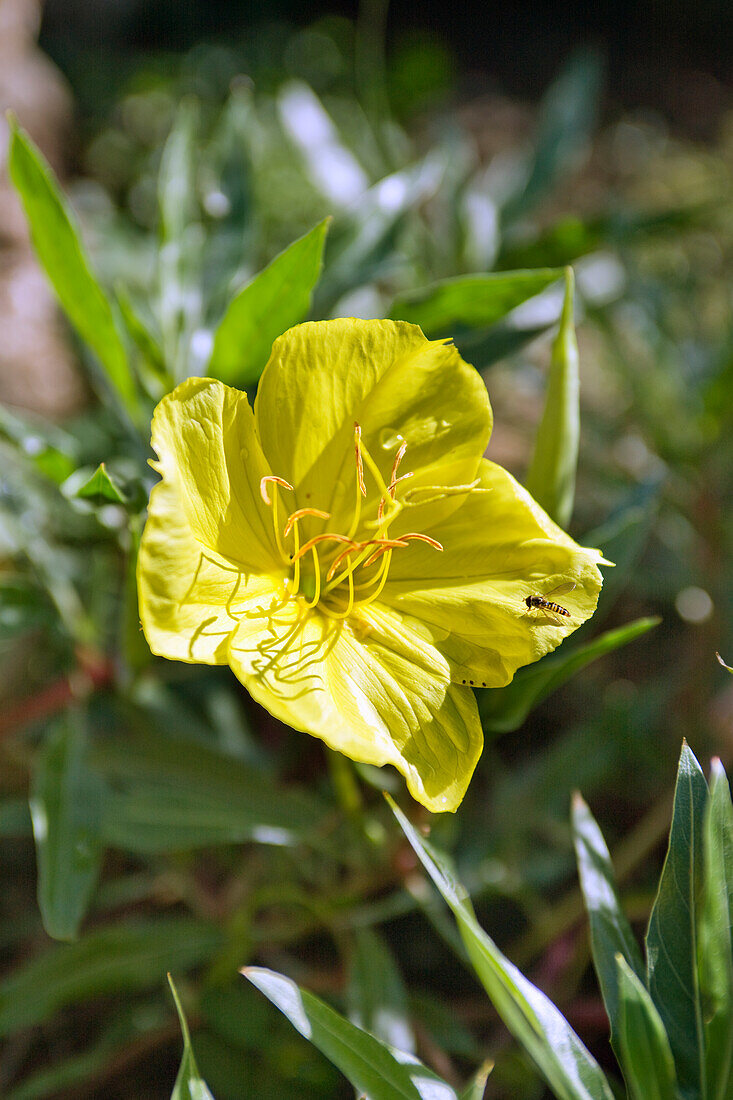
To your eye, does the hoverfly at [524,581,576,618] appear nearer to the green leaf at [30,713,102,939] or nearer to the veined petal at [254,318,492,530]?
the veined petal at [254,318,492,530]

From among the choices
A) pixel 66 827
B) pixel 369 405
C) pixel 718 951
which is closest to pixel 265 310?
pixel 369 405

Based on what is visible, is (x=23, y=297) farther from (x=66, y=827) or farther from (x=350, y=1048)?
(x=350, y=1048)

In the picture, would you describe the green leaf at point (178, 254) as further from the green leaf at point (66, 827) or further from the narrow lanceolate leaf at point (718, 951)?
the narrow lanceolate leaf at point (718, 951)

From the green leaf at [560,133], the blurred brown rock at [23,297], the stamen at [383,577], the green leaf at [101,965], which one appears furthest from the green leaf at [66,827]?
the green leaf at [560,133]

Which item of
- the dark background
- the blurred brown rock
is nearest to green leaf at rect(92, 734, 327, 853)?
the blurred brown rock

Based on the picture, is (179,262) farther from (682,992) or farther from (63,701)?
(682,992)

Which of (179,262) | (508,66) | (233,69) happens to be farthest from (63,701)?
(508,66)
